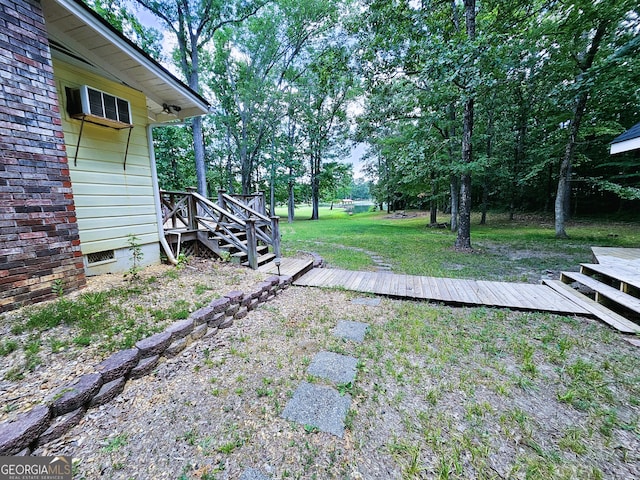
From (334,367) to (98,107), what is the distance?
456cm

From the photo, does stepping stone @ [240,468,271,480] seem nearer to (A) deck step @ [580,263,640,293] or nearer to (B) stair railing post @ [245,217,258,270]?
(B) stair railing post @ [245,217,258,270]

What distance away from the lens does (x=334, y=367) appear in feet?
7.89

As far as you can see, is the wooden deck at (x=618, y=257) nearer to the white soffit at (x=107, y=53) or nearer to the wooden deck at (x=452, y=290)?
the wooden deck at (x=452, y=290)

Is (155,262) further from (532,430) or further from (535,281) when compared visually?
(535,281)

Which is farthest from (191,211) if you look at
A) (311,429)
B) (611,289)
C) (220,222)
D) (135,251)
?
(611,289)

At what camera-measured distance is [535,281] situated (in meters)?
4.92

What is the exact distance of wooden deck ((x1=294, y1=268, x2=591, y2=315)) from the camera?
366 cm

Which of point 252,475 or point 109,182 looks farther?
point 109,182

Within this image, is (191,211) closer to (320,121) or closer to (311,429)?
(311,429)

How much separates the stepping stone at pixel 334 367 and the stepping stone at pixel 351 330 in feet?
1.29

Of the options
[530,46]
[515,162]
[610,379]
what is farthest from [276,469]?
[515,162]

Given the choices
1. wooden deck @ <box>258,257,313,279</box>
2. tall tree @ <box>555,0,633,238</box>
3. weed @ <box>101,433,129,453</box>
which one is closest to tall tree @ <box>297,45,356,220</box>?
tall tree @ <box>555,0,633,238</box>

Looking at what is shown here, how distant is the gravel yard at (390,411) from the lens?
1.50 m

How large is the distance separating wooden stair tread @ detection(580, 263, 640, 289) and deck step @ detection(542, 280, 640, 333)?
42cm
